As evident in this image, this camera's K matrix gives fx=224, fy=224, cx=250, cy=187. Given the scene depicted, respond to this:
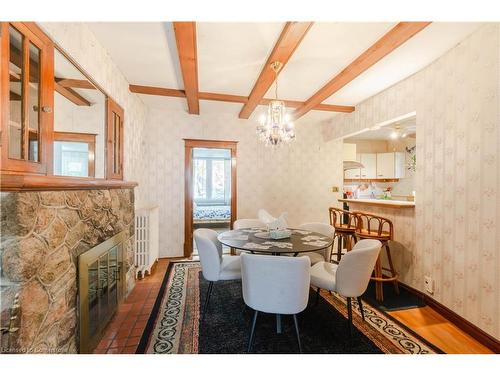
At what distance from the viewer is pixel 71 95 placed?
5.71ft

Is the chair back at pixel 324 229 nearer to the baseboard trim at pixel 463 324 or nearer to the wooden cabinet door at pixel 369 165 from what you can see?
the baseboard trim at pixel 463 324

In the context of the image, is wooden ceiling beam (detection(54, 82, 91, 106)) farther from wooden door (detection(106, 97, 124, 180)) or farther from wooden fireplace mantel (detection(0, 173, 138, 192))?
wooden fireplace mantel (detection(0, 173, 138, 192))

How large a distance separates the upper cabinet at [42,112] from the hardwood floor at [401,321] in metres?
1.31

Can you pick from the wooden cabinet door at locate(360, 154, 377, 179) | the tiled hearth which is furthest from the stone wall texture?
the wooden cabinet door at locate(360, 154, 377, 179)

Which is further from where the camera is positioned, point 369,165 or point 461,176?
point 369,165

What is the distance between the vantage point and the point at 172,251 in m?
4.12

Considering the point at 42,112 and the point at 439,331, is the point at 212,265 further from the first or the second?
the point at 439,331

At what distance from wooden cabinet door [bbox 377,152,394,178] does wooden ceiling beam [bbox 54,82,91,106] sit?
6455mm

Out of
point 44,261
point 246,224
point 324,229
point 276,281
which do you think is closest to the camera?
point 44,261

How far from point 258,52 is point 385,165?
17.4 feet

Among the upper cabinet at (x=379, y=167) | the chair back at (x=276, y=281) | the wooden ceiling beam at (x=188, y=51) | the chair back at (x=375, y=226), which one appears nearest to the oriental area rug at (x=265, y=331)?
the chair back at (x=276, y=281)

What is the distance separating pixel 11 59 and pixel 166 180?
9.81 ft

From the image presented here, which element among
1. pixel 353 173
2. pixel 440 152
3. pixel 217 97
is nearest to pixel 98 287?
pixel 217 97
